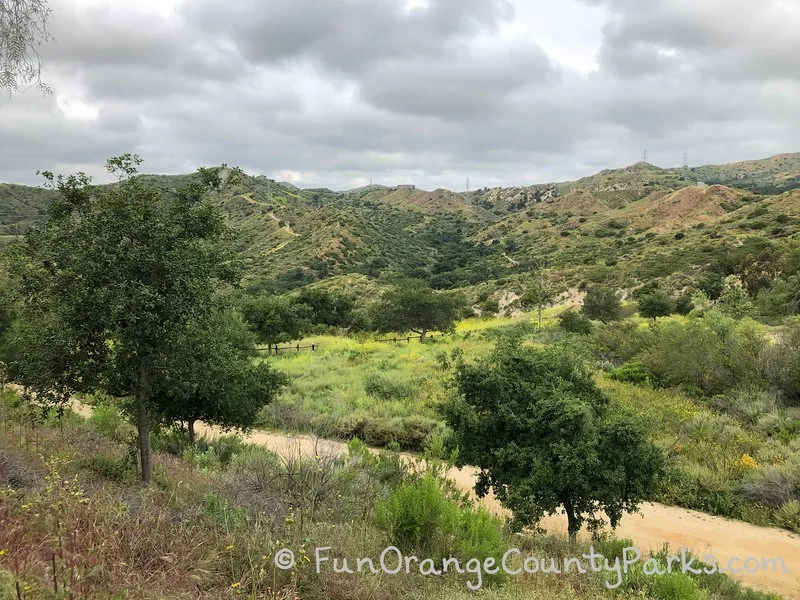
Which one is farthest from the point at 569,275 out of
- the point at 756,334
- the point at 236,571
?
the point at 236,571

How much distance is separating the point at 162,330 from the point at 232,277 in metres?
1.40

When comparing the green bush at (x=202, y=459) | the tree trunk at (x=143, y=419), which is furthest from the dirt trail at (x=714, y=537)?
the tree trunk at (x=143, y=419)

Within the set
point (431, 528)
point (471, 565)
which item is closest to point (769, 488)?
point (471, 565)

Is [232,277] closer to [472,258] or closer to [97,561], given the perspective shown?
[97,561]

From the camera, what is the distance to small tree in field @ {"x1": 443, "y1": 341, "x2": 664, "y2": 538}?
24.2ft

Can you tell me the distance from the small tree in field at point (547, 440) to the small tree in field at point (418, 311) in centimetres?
2962

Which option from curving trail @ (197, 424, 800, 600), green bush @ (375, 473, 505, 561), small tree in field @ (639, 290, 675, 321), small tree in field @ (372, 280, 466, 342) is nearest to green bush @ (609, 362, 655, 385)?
curving trail @ (197, 424, 800, 600)

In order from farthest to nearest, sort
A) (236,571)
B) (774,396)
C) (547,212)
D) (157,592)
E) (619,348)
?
(547,212)
(619,348)
(774,396)
(236,571)
(157,592)

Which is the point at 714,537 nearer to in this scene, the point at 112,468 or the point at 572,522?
the point at 572,522

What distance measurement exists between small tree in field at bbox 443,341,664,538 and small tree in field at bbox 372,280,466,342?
29620 mm

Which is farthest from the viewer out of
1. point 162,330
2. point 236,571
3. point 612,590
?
point 162,330

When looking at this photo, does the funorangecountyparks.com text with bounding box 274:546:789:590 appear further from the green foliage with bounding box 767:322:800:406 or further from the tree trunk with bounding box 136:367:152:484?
the green foliage with bounding box 767:322:800:406

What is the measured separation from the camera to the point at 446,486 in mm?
8055

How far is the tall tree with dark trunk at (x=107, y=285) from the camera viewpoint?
6574 mm
